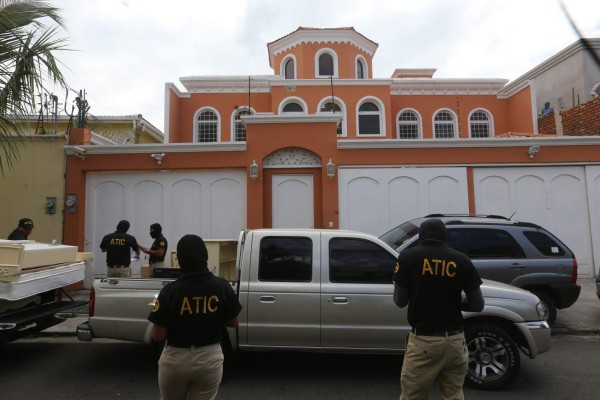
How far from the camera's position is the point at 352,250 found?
5.05m

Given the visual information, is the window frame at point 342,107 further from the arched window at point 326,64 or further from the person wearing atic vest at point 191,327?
the person wearing atic vest at point 191,327

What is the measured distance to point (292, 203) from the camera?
1052cm

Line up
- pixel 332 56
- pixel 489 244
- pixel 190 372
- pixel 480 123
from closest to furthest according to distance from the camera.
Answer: pixel 190 372 → pixel 489 244 → pixel 480 123 → pixel 332 56

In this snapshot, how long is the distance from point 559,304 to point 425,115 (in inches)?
636

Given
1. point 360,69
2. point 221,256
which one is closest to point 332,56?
point 360,69

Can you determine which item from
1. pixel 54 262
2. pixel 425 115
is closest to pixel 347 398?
pixel 54 262

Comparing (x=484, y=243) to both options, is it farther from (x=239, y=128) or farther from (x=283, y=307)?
(x=239, y=128)

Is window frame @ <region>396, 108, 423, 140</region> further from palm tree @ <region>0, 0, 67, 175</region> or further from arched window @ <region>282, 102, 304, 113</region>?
palm tree @ <region>0, 0, 67, 175</region>

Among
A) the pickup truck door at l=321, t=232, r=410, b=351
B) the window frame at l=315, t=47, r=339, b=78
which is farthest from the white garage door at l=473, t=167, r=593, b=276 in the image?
the window frame at l=315, t=47, r=339, b=78

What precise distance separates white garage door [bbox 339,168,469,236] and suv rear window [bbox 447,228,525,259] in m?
3.46

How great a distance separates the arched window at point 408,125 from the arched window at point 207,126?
30.5ft

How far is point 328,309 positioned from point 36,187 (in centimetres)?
890

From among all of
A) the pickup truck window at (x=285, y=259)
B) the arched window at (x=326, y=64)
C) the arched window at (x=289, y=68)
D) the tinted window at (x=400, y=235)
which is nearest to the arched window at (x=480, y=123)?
the arched window at (x=326, y=64)

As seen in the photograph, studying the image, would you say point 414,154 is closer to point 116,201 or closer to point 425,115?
point 116,201
